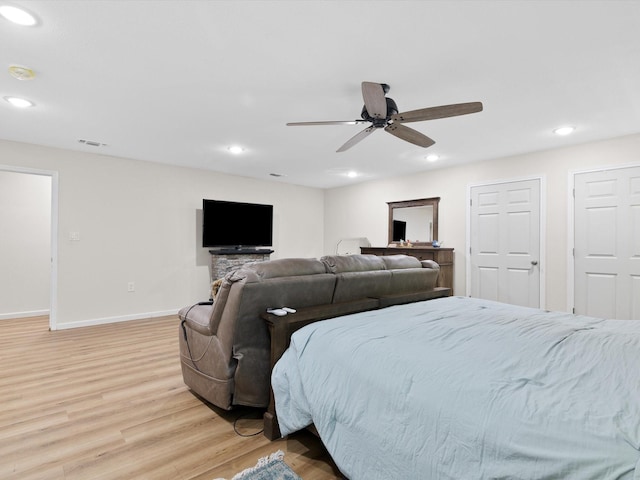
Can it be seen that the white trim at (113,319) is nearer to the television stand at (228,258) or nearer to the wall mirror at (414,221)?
the television stand at (228,258)

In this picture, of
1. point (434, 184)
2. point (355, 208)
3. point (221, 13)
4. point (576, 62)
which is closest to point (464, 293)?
point (434, 184)

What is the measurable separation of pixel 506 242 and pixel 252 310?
3.94 meters

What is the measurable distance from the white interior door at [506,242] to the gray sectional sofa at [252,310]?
2818 mm

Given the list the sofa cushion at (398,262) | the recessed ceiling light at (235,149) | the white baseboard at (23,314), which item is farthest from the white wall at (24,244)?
the sofa cushion at (398,262)

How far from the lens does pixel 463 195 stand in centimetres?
499

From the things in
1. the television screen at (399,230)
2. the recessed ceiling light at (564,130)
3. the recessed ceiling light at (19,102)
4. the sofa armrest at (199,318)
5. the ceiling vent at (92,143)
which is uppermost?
the recessed ceiling light at (564,130)

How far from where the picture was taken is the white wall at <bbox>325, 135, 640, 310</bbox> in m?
3.90

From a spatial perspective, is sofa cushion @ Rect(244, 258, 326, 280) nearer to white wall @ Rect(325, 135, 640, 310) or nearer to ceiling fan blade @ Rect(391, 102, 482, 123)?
ceiling fan blade @ Rect(391, 102, 482, 123)

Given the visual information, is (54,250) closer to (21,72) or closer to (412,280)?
(21,72)

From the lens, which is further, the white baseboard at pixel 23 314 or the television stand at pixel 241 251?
the television stand at pixel 241 251

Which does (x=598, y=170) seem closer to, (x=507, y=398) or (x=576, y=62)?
(x=576, y=62)

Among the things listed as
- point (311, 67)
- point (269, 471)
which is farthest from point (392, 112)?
point (269, 471)

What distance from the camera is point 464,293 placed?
4.90 meters

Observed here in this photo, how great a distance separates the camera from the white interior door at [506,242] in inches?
168
